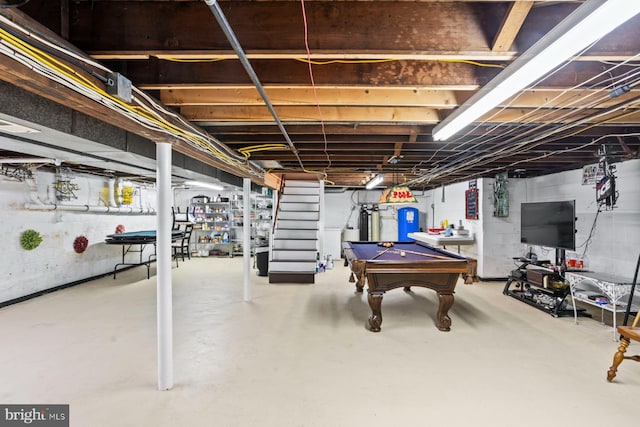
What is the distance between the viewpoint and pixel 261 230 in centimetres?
→ 1047

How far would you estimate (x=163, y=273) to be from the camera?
2.57 meters

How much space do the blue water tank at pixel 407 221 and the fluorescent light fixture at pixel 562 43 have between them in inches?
327

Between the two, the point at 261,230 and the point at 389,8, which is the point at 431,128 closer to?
the point at 389,8

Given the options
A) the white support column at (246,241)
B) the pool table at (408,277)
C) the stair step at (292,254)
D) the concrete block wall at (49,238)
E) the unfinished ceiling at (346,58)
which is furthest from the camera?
the stair step at (292,254)

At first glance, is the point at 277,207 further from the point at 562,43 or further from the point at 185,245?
the point at 562,43

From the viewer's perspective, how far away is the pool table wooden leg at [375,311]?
376 centimetres

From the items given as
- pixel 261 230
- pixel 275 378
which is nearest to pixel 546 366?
pixel 275 378

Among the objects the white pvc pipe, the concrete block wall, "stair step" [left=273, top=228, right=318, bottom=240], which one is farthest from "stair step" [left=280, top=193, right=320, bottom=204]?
the white pvc pipe

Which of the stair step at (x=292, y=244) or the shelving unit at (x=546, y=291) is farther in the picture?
the stair step at (x=292, y=244)

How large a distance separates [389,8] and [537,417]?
9.49 feet

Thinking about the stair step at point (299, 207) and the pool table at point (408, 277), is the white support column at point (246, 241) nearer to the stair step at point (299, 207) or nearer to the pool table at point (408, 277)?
the pool table at point (408, 277)

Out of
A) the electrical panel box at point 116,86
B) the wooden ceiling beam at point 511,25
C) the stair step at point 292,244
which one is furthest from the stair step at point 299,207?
the wooden ceiling beam at point 511,25

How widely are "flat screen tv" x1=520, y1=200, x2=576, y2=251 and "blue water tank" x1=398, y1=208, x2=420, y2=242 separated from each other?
4.76 metres

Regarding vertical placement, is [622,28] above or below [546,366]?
above
